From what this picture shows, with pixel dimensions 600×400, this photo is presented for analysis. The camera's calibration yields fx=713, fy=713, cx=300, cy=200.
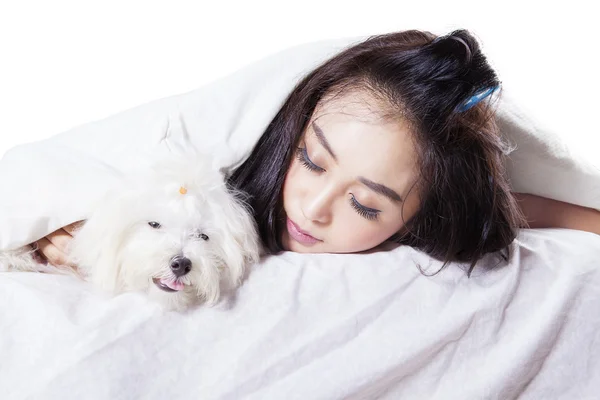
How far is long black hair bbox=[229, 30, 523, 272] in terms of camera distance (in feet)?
4.93

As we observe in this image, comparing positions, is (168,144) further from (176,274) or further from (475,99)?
(475,99)

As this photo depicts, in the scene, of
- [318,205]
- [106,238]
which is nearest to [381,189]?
[318,205]

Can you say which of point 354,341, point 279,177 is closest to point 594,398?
point 354,341

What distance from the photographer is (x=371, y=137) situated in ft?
4.79

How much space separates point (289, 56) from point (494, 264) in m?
0.69

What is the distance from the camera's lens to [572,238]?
1.73 metres

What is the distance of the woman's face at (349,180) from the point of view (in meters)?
1.47

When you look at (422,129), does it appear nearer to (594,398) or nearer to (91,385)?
(594,398)

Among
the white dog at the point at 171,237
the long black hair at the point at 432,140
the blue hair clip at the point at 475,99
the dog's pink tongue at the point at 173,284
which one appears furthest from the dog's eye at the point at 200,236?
the blue hair clip at the point at 475,99

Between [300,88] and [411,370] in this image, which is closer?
[411,370]

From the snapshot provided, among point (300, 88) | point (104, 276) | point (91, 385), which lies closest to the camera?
point (91, 385)

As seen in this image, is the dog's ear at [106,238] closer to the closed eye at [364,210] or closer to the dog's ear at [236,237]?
the dog's ear at [236,237]

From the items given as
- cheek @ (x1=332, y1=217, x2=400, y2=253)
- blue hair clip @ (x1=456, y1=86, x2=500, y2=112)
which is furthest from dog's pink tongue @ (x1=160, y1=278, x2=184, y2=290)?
blue hair clip @ (x1=456, y1=86, x2=500, y2=112)

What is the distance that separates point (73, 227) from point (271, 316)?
0.51m
